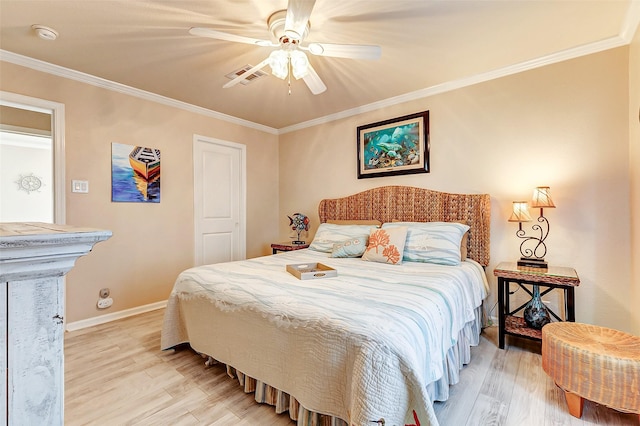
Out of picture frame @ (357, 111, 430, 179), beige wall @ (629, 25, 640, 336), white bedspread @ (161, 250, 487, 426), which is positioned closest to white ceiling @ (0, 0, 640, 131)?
beige wall @ (629, 25, 640, 336)

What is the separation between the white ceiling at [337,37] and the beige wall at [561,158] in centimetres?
19

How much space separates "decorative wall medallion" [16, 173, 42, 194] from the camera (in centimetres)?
507

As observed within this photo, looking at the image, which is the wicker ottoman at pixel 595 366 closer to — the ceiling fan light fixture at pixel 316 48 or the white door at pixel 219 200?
the ceiling fan light fixture at pixel 316 48

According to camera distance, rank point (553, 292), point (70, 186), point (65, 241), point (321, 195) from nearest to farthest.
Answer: point (65, 241), point (553, 292), point (70, 186), point (321, 195)

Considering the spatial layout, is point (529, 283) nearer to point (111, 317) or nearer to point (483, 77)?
point (483, 77)

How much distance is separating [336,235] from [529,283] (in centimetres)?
175

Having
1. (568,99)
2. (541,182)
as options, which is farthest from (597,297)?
(568,99)

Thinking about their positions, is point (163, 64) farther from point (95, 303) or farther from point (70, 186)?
point (95, 303)

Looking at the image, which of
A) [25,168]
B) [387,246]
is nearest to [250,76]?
[387,246]

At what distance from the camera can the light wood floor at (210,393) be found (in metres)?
1.57

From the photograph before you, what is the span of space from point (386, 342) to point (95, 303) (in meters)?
3.03

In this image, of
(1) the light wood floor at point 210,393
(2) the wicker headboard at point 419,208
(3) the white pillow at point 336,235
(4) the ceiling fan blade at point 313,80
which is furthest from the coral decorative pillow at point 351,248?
(4) the ceiling fan blade at point 313,80

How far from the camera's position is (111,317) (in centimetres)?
297

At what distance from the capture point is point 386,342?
3.89 ft
